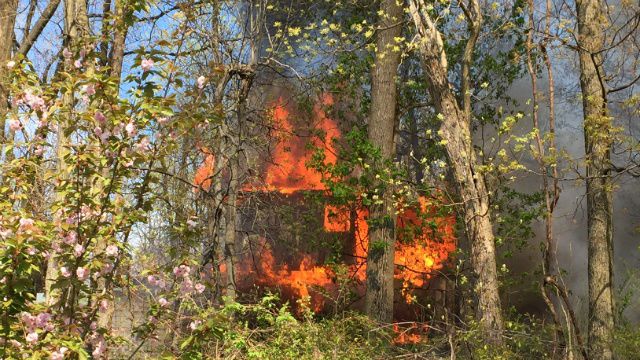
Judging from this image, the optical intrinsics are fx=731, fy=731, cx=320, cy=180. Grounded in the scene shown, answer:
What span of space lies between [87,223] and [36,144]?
1.16 m

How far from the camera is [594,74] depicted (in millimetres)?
12484

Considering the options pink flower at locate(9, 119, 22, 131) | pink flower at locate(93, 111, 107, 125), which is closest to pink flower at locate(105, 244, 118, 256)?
pink flower at locate(93, 111, 107, 125)

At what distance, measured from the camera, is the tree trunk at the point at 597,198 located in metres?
11.4

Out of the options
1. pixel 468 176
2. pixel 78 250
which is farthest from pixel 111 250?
pixel 468 176

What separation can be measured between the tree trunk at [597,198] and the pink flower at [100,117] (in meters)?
7.78

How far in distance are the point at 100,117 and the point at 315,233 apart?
34.0 feet

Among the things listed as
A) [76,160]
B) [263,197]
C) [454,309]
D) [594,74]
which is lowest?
[454,309]

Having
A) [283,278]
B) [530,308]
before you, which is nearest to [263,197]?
[283,278]

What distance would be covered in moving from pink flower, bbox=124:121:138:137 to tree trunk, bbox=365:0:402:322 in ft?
25.7

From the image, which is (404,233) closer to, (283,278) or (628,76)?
(283,278)

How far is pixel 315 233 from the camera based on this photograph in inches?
626

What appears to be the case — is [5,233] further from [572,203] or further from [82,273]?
[572,203]

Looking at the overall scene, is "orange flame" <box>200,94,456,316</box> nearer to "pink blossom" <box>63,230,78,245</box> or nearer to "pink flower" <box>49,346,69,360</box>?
"pink blossom" <box>63,230,78,245</box>

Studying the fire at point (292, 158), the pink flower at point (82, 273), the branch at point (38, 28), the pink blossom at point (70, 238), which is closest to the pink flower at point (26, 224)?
the pink blossom at point (70, 238)
